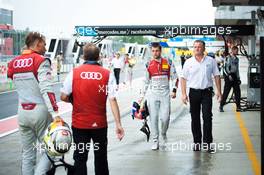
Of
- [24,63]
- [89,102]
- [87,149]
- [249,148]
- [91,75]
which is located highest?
[24,63]

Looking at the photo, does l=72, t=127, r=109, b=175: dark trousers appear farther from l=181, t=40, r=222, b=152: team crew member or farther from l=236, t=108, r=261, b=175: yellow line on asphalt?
l=181, t=40, r=222, b=152: team crew member

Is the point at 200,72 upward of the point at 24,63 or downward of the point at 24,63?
downward

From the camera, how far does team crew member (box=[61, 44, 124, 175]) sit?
20.4ft

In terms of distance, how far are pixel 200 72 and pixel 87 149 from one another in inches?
147

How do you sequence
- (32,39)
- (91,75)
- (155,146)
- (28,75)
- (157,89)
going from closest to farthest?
(91,75)
(28,75)
(32,39)
(157,89)
(155,146)

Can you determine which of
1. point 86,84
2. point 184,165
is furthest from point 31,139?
point 184,165

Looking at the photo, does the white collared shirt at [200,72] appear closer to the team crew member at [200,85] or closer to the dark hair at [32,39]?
the team crew member at [200,85]

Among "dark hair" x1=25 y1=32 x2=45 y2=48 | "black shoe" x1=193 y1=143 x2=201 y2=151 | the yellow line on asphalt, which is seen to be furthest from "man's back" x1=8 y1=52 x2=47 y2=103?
"black shoe" x1=193 y1=143 x2=201 y2=151

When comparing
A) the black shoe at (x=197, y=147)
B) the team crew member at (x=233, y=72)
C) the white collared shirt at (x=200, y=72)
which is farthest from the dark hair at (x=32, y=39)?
the team crew member at (x=233, y=72)

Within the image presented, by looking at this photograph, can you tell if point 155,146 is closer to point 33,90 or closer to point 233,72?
point 33,90

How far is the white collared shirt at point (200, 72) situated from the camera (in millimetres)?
9461

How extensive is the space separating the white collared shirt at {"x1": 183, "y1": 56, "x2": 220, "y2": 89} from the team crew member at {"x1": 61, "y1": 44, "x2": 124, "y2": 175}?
11.0 ft

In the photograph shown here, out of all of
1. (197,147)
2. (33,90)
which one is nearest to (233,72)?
(197,147)

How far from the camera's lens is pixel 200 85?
9.45 meters
